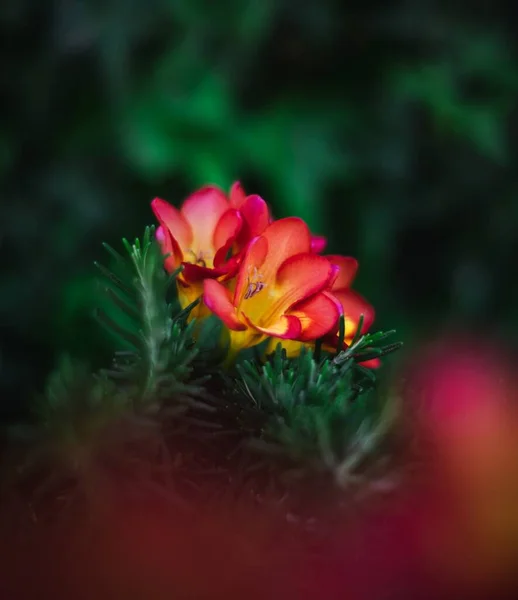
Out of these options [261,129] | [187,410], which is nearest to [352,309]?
[187,410]

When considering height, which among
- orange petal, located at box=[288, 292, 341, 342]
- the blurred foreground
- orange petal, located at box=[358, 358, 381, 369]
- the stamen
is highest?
the stamen

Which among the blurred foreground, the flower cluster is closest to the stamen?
the flower cluster

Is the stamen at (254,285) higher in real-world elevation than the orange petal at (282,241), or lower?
lower

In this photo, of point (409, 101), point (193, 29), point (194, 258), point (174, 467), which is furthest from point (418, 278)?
point (174, 467)

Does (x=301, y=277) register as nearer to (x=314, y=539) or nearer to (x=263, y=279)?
(x=263, y=279)

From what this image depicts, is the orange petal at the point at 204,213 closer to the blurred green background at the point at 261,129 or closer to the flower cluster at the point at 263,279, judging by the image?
the flower cluster at the point at 263,279

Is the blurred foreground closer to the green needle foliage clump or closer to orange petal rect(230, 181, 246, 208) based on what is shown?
the green needle foliage clump

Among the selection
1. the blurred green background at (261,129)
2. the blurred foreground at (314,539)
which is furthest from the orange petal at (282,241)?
the blurred green background at (261,129)
